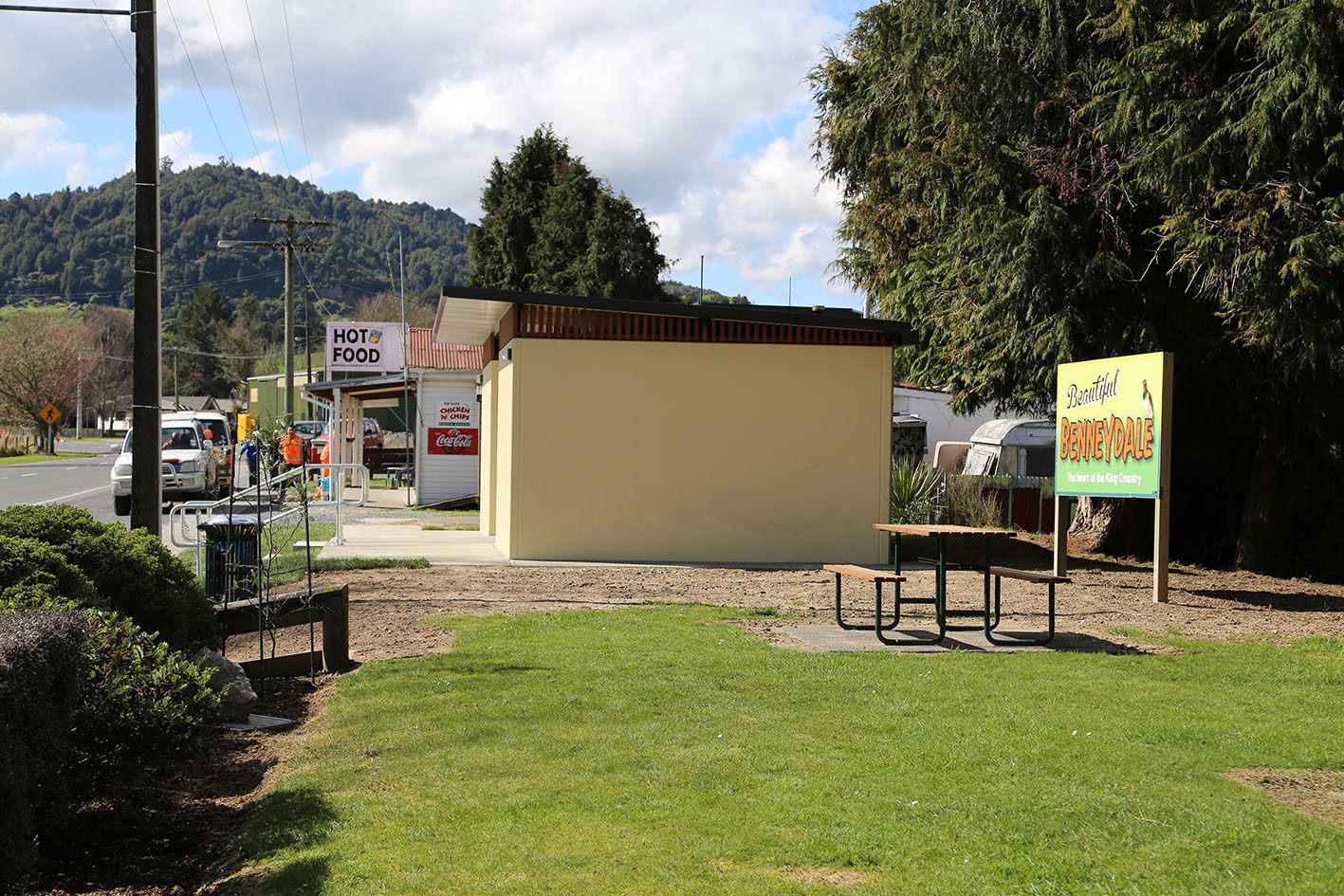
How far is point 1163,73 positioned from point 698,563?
8.30 meters

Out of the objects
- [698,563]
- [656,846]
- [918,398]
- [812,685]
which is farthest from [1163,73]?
[918,398]

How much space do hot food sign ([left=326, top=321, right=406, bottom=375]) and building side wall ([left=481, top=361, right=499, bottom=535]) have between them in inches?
405

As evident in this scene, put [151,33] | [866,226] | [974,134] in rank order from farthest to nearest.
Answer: [866,226]
[974,134]
[151,33]

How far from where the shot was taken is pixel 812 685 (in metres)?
7.48

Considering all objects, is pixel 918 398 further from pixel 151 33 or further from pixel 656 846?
pixel 656 846

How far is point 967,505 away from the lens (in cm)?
2208

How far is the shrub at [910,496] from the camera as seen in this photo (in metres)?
20.0

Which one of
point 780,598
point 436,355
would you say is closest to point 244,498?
point 780,598

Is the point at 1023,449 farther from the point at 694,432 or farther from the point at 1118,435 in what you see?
the point at 1118,435

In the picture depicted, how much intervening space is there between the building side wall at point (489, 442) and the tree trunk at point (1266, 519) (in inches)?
446

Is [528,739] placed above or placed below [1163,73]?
below

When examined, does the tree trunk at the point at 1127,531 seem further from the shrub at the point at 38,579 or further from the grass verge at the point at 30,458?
the grass verge at the point at 30,458

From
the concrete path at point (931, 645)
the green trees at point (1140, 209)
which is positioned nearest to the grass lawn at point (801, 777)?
the concrete path at point (931, 645)

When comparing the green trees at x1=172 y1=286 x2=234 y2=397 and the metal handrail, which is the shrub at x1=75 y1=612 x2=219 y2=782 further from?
the green trees at x1=172 y1=286 x2=234 y2=397
